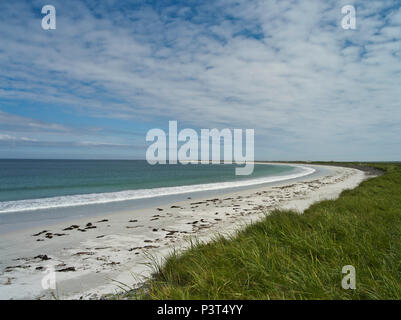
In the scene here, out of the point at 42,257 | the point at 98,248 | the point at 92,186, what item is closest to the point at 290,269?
the point at 98,248

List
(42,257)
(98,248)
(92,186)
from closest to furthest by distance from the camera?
1. (42,257)
2. (98,248)
3. (92,186)

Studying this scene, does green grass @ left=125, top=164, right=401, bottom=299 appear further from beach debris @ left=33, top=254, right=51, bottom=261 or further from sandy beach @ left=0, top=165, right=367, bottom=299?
beach debris @ left=33, top=254, right=51, bottom=261

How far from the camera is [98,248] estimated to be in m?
6.75

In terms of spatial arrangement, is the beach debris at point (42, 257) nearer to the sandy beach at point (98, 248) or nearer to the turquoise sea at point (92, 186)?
the sandy beach at point (98, 248)

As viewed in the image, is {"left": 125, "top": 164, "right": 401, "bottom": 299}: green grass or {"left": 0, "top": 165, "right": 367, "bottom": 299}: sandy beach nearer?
{"left": 125, "top": 164, "right": 401, "bottom": 299}: green grass

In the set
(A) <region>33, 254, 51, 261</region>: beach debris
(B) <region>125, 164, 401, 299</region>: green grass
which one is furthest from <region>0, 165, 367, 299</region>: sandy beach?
(B) <region>125, 164, 401, 299</region>: green grass

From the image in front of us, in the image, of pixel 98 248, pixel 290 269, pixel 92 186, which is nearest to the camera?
pixel 290 269

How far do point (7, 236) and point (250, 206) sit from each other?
39.8 feet

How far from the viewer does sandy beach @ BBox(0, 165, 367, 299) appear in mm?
4484

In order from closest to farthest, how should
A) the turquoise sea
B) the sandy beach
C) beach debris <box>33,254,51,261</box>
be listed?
the sandy beach
beach debris <box>33,254,51,261</box>
the turquoise sea

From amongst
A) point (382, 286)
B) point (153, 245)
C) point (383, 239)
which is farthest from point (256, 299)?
point (153, 245)

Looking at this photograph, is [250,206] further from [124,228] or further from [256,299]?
[256,299]

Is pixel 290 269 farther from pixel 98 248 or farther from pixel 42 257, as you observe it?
pixel 42 257
